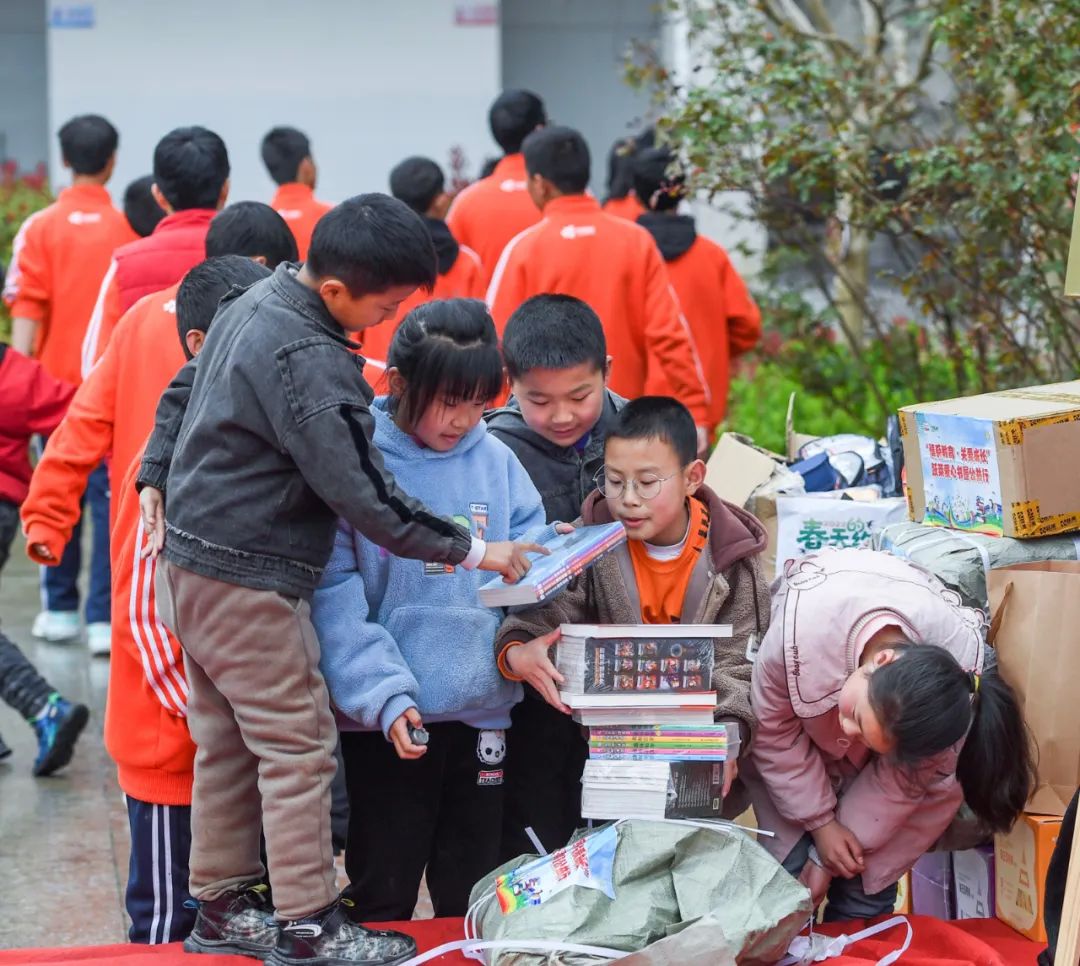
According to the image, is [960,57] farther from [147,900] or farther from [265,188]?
[265,188]

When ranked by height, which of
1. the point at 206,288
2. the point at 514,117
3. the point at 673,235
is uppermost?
the point at 514,117

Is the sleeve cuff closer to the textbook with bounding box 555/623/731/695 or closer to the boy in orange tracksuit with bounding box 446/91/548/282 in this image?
the textbook with bounding box 555/623/731/695

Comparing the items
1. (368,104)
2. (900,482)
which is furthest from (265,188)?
(900,482)

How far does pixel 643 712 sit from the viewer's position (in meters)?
3.22

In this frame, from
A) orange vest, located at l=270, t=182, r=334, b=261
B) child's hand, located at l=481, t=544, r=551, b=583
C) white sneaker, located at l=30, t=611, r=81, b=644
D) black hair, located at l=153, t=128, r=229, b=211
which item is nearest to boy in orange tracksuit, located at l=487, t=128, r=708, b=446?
orange vest, located at l=270, t=182, r=334, b=261

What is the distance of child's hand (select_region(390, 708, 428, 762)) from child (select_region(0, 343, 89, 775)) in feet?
8.00

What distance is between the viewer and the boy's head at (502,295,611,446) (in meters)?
3.46

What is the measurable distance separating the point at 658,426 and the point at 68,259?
13.1ft

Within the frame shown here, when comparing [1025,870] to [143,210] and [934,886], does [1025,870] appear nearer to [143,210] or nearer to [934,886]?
[934,886]

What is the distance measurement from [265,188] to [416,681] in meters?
11.0

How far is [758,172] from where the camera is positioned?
6316 millimetres

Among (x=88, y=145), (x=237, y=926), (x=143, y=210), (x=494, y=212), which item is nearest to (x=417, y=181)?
(x=494, y=212)

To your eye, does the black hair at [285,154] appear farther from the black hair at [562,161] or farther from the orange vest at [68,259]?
the black hair at [562,161]

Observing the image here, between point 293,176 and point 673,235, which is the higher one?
point 293,176
